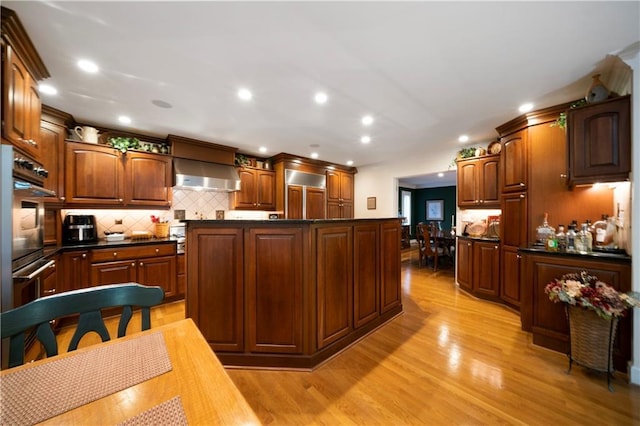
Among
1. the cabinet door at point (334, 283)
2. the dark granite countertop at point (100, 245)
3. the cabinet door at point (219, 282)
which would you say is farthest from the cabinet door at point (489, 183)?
the dark granite countertop at point (100, 245)

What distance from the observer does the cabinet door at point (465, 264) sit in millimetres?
3877

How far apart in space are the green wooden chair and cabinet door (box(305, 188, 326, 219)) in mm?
4096

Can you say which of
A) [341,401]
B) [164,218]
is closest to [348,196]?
[164,218]

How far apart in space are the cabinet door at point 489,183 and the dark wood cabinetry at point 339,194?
3.00m

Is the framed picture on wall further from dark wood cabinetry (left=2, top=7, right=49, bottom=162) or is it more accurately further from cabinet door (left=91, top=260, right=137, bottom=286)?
dark wood cabinetry (left=2, top=7, right=49, bottom=162)

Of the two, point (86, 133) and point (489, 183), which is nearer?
point (86, 133)

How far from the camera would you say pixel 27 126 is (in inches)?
76.4

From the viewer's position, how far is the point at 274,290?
209 centimetres

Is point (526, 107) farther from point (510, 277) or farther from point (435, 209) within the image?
point (435, 209)

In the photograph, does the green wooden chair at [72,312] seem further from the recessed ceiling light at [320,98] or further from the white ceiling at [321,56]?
the recessed ceiling light at [320,98]

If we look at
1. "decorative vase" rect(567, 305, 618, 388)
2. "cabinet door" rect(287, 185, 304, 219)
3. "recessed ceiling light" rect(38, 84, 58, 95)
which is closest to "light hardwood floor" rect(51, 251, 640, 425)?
"decorative vase" rect(567, 305, 618, 388)

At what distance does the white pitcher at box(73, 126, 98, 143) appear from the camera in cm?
316

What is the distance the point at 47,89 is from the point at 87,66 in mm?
839

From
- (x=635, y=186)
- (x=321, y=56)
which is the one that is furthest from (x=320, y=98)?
(x=635, y=186)
